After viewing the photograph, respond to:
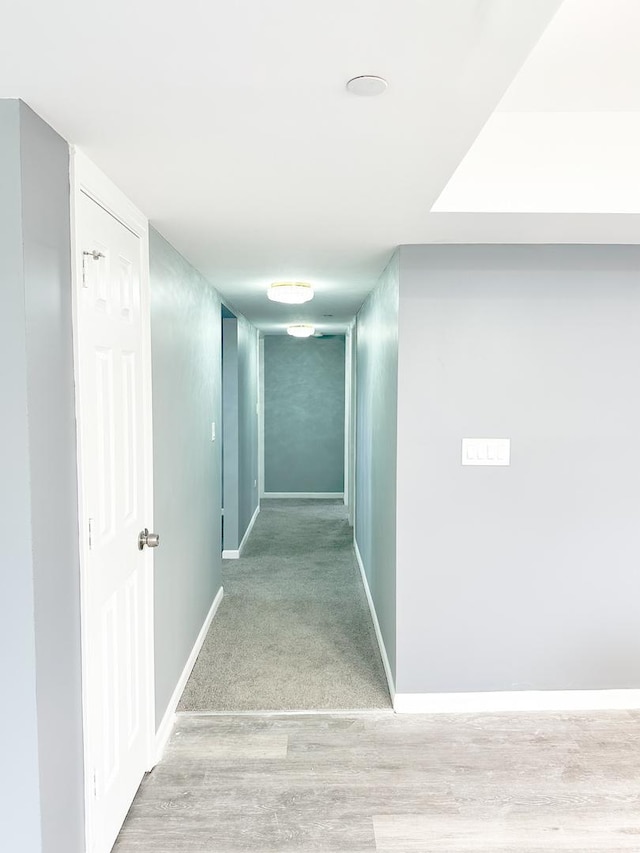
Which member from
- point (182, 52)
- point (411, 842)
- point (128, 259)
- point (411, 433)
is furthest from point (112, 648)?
point (182, 52)

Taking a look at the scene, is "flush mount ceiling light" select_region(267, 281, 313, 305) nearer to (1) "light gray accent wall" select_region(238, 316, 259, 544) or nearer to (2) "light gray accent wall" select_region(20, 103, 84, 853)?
(1) "light gray accent wall" select_region(238, 316, 259, 544)

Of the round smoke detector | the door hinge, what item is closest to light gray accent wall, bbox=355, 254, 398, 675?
the door hinge

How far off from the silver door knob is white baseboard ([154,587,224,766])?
85 centimetres

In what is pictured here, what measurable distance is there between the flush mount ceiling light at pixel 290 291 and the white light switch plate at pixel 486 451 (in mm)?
1420

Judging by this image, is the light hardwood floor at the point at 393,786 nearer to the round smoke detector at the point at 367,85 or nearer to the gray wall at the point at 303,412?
the round smoke detector at the point at 367,85

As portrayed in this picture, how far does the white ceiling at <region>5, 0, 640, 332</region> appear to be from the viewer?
3.51 feet

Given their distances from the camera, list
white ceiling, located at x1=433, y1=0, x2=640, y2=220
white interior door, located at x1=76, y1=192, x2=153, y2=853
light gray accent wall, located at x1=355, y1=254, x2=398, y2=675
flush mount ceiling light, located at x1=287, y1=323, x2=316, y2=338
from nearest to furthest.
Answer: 1. white interior door, located at x1=76, y1=192, x2=153, y2=853
2. white ceiling, located at x1=433, y1=0, x2=640, y2=220
3. light gray accent wall, located at x1=355, y1=254, x2=398, y2=675
4. flush mount ceiling light, located at x1=287, y1=323, x2=316, y2=338

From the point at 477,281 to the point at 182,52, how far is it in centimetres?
192

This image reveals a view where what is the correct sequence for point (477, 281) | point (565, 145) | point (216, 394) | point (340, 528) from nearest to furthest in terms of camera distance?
1. point (565, 145)
2. point (477, 281)
3. point (216, 394)
4. point (340, 528)

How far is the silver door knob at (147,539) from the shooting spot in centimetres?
230

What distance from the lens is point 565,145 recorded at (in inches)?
91.7

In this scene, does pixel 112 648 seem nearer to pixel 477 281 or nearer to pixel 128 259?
pixel 128 259

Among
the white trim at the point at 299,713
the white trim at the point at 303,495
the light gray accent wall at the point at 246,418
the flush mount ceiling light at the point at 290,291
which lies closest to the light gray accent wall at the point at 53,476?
the white trim at the point at 299,713

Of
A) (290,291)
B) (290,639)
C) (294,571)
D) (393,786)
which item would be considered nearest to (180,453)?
(290,291)
